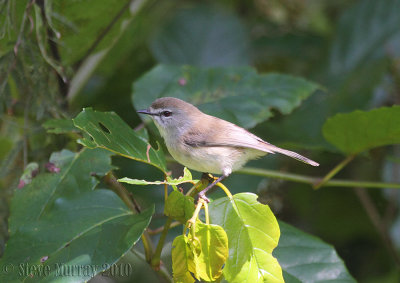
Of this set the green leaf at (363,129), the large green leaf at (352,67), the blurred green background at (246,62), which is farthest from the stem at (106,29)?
the large green leaf at (352,67)

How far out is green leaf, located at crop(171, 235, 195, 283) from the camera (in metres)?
1.58

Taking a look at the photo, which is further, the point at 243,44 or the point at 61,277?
the point at 243,44

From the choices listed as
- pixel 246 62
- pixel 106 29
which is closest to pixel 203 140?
pixel 106 29

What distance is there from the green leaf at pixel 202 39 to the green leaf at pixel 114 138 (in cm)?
258

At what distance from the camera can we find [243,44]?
194 inches

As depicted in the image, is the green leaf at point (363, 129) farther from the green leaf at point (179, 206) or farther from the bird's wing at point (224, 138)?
the green leaf at point (179, 206)

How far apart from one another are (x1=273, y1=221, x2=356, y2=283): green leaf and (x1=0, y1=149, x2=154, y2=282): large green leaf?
735 millimetres

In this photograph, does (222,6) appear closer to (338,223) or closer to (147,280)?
(338,223)

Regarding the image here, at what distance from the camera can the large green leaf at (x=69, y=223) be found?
1.92 m

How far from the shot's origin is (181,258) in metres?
1.59

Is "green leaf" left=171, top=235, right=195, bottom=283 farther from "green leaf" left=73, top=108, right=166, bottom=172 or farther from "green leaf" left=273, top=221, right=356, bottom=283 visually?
"green leaf" left=273, top=221, right=356, bottom=283

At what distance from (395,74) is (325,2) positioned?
7.10 feet

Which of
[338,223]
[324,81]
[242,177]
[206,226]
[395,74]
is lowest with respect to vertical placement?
[338,223]

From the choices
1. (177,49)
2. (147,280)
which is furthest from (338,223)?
(177,49)
